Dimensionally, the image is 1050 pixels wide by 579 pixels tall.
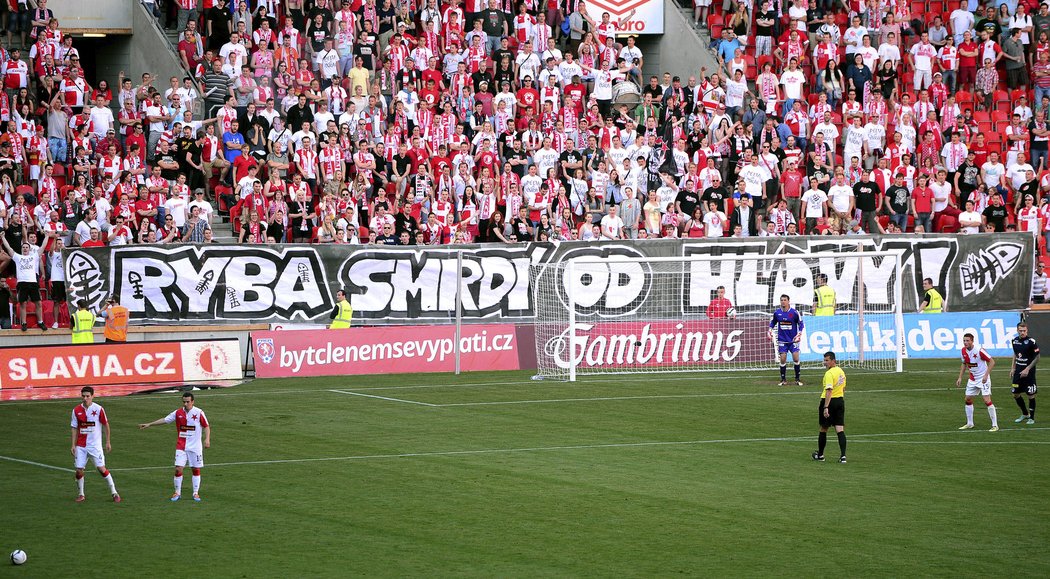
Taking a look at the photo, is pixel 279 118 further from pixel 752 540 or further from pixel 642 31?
pixel 752 540

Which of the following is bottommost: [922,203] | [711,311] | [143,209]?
[711,311]

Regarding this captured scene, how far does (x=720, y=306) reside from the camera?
1307 inches

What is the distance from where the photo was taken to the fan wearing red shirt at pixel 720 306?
3300cm

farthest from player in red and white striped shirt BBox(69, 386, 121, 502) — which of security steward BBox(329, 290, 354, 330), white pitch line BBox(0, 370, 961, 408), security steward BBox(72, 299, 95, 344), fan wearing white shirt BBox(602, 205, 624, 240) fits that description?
fan wearing white shirt BBox(602, 205, 624, 240)

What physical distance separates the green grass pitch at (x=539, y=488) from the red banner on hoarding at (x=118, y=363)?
1628 mm

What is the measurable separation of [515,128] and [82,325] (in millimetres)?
12660

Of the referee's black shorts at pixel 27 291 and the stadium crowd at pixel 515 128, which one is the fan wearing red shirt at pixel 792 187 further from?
the referee's black shorts at pixel 27 291

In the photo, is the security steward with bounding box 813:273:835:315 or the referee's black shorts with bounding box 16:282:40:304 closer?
the referee's black shorts with bounding box 16:282:40:304

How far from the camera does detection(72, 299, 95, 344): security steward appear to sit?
97.0ft

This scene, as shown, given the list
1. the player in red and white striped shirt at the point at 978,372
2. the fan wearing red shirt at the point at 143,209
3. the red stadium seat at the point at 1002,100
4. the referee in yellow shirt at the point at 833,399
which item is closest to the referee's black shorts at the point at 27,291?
the fan wearing red shirt at the point at 143,209

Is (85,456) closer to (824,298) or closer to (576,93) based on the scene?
(824,298)

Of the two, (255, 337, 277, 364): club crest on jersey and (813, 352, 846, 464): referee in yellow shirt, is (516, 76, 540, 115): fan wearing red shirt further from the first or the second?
(813, 352, 846, 464): referee in yellow shirt

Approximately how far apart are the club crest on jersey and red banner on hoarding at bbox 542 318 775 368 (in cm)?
610

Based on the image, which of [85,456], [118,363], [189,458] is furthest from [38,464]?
[118,363]
